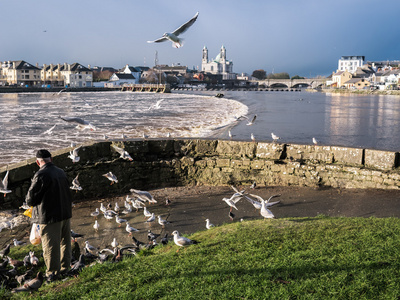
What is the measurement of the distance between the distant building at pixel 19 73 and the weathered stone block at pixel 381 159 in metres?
161

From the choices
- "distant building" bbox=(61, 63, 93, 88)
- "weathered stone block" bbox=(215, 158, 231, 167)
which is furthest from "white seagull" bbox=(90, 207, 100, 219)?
"distant building" bbox=(61, 63, 93, 88)

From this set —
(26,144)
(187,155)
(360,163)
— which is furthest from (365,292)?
(26,144)

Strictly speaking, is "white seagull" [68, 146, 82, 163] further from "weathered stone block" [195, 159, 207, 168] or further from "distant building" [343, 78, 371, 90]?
"distant building" [343, 78, 371, 90]

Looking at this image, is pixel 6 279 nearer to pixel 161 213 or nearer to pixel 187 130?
pixel 161 213

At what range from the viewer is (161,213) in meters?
10.4

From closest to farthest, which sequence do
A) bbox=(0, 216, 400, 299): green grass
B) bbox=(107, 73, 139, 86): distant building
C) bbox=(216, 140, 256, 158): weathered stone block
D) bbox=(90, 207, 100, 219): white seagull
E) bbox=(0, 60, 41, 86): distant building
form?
bbox=(0, 216, 400, 299): green grass < bbox=(90, 207, 100, 219): white seagull < bbox=(216, 140, 256, 158): weathered stone block < bbox=(0, 60, 41, 86): distant building < bbox=(107, 73, 139, 86): distant building

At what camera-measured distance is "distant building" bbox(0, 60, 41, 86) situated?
495 ft

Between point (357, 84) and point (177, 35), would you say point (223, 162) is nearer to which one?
point (177, 35)

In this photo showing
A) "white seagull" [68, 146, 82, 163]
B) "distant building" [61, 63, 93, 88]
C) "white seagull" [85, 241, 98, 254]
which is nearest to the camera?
"white seagull" [85, 241, 98, 254]

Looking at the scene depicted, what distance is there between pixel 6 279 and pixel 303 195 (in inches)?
318

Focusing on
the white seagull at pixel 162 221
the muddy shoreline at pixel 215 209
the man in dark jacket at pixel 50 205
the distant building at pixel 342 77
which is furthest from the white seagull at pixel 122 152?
the distant building at pixel 342 77

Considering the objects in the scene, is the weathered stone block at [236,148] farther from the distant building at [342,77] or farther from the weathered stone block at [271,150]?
the distant building at [342,77]

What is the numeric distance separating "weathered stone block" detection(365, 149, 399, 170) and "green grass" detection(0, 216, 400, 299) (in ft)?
17.0

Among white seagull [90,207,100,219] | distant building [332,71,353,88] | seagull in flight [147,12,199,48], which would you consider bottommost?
white seagull [90,207,100,219]
